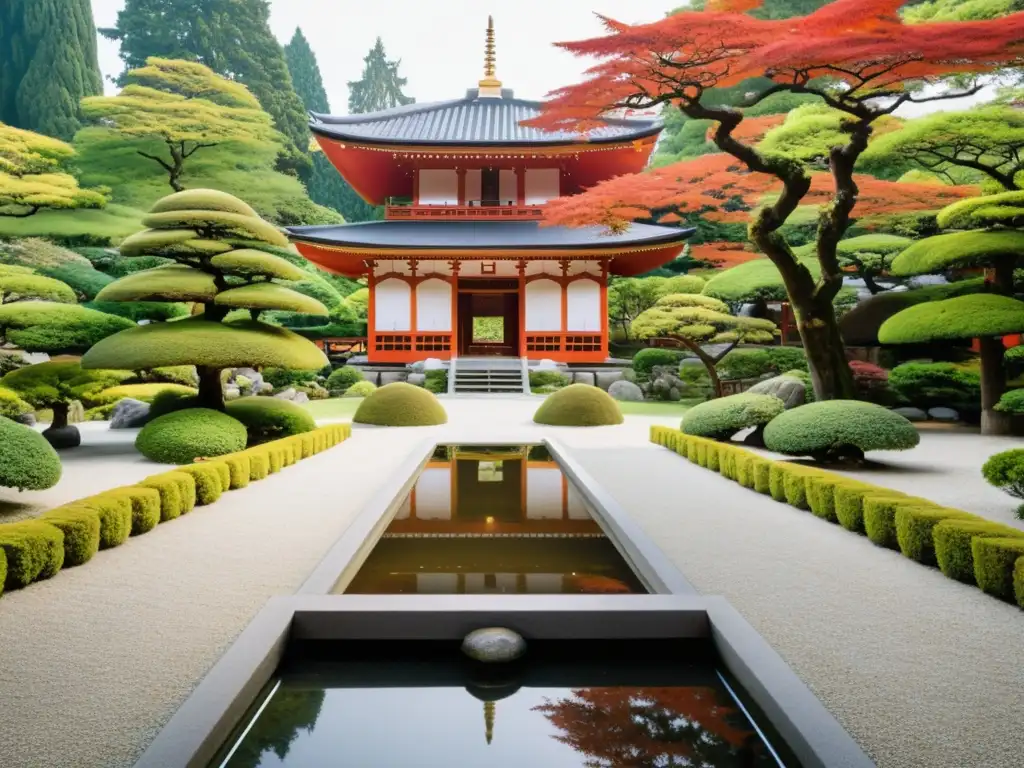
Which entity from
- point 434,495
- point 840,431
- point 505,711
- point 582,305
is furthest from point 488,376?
point 505,711

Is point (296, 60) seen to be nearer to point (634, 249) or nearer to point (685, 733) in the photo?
point (634, 249)

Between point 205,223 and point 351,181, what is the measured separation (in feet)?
53.6

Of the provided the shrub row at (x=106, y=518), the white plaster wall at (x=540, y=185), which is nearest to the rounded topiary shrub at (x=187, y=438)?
the shrub row at (x=106, y=518)

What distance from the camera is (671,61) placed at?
30.3 feet

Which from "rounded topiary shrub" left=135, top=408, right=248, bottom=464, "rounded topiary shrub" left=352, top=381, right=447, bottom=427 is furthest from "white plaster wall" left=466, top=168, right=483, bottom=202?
"rounded topiary shrub" left=135, top=408, right=248, bottom=464

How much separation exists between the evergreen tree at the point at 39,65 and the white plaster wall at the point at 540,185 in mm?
21232

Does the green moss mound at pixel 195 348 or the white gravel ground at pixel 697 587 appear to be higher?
the green moss mound at pixel 195 348

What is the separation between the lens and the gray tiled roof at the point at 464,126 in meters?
21.0

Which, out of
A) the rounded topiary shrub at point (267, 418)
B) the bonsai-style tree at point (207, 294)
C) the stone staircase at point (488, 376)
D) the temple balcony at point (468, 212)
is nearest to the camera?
the bonsai-style tree at point (207, 294)

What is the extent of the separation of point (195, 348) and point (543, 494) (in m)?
4.98

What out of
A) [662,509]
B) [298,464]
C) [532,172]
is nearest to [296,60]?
[532,172]

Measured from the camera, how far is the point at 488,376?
19094 mm

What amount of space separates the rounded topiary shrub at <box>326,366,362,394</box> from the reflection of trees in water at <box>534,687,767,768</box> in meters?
17.8

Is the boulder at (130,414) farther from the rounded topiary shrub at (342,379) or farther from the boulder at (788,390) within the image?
the boulder at (788,390)
